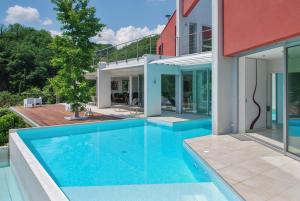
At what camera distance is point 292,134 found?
8258mm

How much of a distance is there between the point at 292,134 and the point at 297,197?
3.12 meters

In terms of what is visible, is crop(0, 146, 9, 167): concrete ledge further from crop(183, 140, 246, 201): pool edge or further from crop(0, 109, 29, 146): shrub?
crop(183, 140, 246, 201): pool edge

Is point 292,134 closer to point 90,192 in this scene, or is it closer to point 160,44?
point 90,192

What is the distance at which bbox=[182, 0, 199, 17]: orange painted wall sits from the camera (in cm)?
1987

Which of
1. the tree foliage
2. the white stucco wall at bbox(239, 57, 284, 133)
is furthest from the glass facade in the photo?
the tree foliage

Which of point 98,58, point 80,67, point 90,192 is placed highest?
point 98,58

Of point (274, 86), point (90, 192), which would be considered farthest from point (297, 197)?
point (274, 86)

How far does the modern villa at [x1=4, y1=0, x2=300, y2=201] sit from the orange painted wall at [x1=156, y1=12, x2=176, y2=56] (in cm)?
339

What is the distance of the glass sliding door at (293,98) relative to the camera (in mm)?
8008

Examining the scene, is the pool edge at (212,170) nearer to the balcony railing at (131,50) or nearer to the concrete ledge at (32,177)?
the concrete ledge at (32,177)

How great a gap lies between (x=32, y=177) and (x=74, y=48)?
1306 centimetres

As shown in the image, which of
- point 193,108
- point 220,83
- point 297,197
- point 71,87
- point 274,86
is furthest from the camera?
point 193,108

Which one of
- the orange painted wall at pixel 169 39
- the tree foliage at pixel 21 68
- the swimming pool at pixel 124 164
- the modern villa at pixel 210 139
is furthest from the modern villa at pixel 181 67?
the tree foliage at pixel 21 68

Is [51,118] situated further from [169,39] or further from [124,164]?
[169,39]
